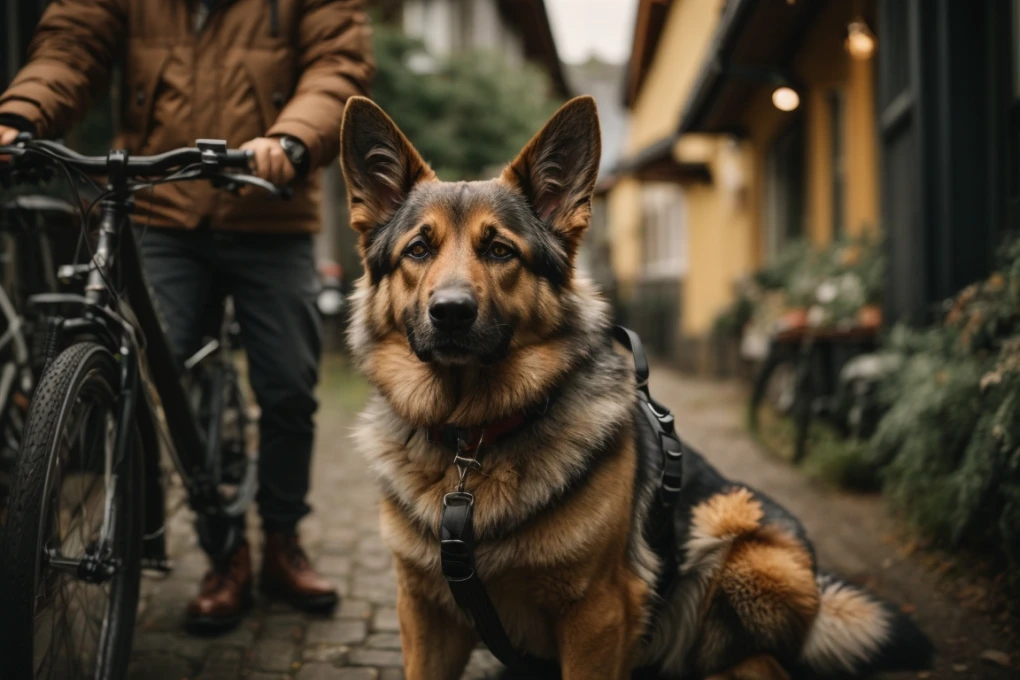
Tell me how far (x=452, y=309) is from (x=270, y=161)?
2.62 feet

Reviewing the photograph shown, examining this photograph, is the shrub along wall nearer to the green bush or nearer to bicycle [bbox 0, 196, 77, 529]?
the green bush

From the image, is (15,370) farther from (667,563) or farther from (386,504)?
(667,563)

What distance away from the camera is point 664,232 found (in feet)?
59.0

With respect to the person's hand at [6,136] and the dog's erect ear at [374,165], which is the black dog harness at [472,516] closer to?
the dog's erect ear at [374,165]

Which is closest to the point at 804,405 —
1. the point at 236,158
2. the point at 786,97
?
the point at 786,97

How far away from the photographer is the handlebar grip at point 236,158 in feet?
7.10

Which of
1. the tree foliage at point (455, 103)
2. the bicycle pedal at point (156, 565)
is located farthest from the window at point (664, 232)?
the bicycle pedal at point (156, 565)

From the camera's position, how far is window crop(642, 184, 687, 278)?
16.4 m

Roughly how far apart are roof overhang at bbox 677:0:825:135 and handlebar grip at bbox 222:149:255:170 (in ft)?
16.8

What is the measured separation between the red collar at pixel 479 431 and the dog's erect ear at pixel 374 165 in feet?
2.04

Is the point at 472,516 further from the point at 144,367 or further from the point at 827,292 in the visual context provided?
the point at 827,292

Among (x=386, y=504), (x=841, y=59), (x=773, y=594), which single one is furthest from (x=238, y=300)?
(x=841, y=59)

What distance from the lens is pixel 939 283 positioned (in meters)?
4.62

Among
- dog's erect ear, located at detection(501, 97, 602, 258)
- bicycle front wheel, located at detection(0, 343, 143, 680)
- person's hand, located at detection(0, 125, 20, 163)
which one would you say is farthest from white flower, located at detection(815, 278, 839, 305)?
person's hand, located at detection(0, 125, 20, 163)
